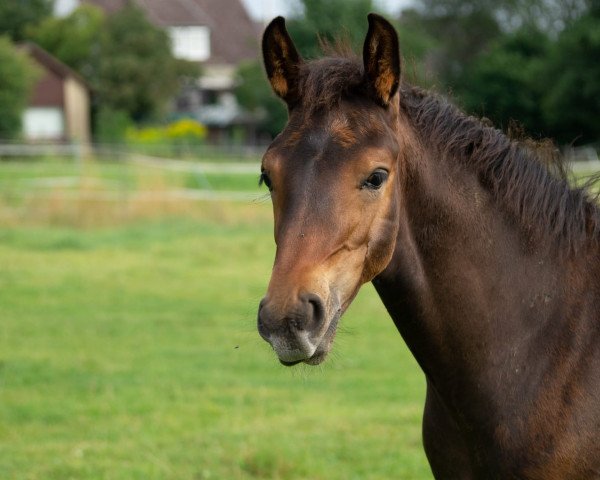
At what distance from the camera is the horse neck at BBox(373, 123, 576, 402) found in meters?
3.07

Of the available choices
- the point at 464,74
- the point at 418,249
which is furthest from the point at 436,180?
the point at 464,74

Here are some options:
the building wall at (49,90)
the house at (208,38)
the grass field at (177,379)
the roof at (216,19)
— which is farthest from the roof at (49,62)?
the grass field at (177,379)

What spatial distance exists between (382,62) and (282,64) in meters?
0.37

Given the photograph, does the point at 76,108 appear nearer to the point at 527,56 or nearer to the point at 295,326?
the point at 527,56

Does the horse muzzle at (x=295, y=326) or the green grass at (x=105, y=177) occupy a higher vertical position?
the horse muzzle at (x=295, y=326)

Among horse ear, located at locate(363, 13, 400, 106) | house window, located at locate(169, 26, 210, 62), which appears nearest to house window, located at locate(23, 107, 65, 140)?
house window, located at locate(169, 26, 210, 62)

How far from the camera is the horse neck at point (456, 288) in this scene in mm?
3074

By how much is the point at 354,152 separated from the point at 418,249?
0.44m

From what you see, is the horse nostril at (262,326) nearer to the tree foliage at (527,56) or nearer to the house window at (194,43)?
the tree foliage at (527,56)

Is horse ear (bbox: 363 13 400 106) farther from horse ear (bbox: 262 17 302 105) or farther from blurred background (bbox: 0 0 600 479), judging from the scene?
blurred background (bbox: 0 0 600 479)

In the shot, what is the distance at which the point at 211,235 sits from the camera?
52.4 feet

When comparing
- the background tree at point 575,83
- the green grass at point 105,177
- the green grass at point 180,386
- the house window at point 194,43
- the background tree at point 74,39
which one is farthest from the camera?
the house window at point 194,43

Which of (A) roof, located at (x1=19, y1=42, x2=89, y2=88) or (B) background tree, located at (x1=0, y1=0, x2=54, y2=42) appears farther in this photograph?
(B) background tree, located at (x1=0, y1=0, x2=54, y2=42)

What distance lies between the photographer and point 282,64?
3137 mm
